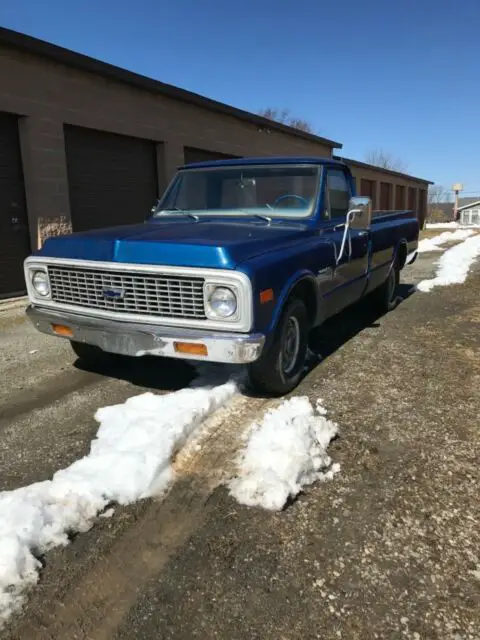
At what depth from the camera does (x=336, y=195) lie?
489 centimetres

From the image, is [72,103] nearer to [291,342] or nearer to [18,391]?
[18,391]

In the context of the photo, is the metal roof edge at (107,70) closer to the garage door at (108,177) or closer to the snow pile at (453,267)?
the garage door at (108,177)

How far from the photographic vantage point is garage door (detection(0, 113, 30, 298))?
25.6 ft

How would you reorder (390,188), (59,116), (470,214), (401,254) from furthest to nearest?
(470,214)
(390,188)
(59,116)
(401,254)

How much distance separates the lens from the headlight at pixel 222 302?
3.24m

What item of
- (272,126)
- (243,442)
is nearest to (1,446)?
(243,442)

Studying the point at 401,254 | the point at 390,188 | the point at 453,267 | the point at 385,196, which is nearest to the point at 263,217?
the point at 401,254

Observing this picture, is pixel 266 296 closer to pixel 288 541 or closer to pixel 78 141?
pixel 288 541

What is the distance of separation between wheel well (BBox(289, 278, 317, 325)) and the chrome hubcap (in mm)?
210

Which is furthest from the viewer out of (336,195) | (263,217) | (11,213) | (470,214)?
(470,214)

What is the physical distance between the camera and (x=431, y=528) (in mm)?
2430

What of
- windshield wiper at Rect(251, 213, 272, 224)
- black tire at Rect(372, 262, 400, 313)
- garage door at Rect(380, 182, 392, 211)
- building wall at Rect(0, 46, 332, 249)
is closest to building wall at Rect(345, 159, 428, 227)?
garage door at Rect(380, 182, 392, 211)

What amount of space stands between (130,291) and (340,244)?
2.09 m

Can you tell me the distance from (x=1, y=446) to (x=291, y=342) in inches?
85.3
